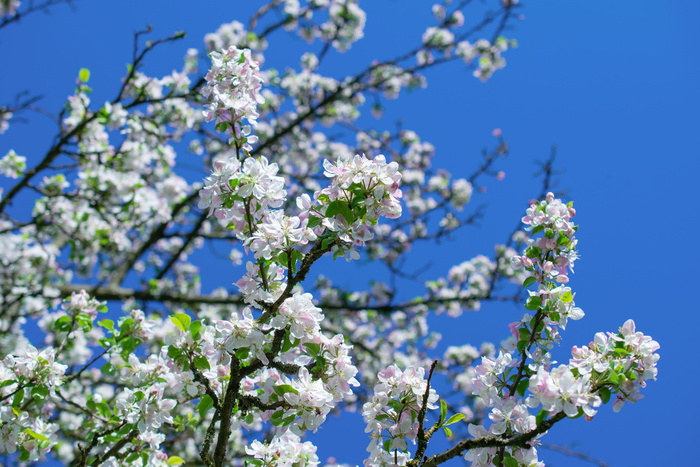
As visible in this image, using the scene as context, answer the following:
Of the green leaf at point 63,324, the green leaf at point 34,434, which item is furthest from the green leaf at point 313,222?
the green leaf at point 63,324

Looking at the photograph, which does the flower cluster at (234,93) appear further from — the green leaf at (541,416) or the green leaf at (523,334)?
the green leaf at (541,416)

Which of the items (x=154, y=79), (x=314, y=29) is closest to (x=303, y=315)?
(x=154, y=79)

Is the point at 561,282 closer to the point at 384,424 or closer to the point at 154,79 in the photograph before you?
the point at 384,424

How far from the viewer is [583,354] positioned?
1.86m

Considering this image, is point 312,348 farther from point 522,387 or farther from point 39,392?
point 39,392

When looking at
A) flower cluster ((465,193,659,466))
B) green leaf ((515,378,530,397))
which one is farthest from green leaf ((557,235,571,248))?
green leaf ((515,378,530,397))

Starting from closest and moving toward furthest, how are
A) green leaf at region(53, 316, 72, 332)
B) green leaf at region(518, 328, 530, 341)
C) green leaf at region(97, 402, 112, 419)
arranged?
green leaf at region(518, 328, 530, 341), green leaf at region(97, 402, 112, 419), green leaf at region(53, 316, 72, 332)

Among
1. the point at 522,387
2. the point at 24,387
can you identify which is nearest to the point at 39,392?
the point at 24,387

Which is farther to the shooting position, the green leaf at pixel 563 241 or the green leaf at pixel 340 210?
the green leaf at pixel 563 241

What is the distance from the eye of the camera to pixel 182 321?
6.89 ft

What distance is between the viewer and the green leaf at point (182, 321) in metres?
2.09

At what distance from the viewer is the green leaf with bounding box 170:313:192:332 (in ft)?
6.85

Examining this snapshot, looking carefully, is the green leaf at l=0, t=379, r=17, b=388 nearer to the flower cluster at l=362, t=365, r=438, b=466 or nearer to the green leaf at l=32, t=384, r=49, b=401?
the green leaf at l=32, t=384, r=49, b=401

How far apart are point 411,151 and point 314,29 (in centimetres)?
274
